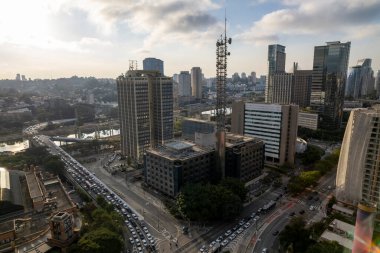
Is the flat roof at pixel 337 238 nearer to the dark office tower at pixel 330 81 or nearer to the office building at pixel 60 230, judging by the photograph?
the office building at pixel 60 230

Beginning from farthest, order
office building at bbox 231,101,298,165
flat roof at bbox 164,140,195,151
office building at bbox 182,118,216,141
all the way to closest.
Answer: office building at bbox 182,118,216,141 < office building at bbox 231,101,298,165 < flat roof at bbox 164,140,195,151

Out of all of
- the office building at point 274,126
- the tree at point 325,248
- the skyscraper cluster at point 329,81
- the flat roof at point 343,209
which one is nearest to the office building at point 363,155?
the flat roof at point 343,209

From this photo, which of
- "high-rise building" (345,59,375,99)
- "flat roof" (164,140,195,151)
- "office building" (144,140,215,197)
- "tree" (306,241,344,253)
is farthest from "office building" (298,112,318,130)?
"high-rise building" (345,59,375,99)

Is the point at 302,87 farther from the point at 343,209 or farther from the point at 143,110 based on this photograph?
the point at 343,209

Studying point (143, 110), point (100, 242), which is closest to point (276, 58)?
point (143, 110)

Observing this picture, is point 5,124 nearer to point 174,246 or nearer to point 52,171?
point 52,171

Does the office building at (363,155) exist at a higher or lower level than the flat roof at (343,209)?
higher

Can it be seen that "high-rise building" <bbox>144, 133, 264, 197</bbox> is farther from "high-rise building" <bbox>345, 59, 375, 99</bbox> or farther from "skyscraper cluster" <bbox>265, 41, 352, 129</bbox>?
"high-rise building" <bbox>345, 59, 375, 99</bbox>
